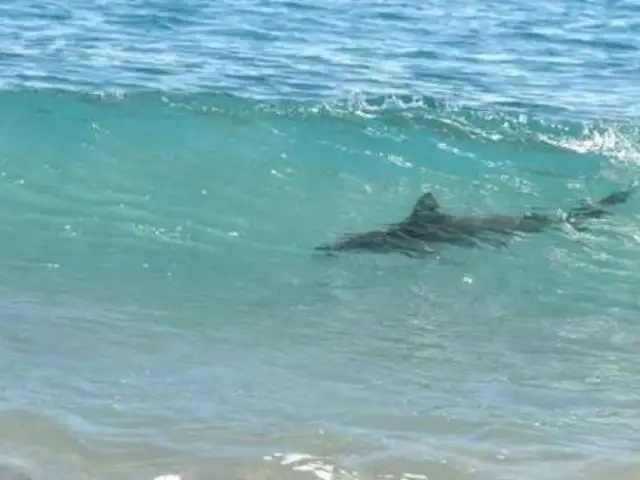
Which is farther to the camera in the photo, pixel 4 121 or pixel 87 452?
pixel 4 121

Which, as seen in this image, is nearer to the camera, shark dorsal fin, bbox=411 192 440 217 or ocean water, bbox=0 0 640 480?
ocean water, bbox=0 0 640 480

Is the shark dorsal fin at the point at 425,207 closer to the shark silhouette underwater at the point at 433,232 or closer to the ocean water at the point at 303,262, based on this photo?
the shark silhouette underwater at the point at 433,232

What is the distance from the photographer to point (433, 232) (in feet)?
38.0

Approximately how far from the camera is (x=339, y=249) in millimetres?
11367

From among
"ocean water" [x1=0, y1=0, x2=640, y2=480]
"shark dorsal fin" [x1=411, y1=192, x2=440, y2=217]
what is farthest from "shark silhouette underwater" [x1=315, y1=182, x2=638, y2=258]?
"ocean water" [x1=0, y1=0, x2=640, y2=480]

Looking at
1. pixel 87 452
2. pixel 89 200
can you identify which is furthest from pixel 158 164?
pixel 87 452

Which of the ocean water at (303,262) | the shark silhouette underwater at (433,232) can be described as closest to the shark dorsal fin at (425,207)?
the shark silhouette underwater at (433,232)

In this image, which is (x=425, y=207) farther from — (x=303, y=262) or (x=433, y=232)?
(x=303, y=262)

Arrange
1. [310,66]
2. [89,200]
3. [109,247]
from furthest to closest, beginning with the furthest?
1. [310,66]
2. [89,200]
3. [109,247]

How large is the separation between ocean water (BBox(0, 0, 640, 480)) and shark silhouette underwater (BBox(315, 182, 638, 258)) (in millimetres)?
163

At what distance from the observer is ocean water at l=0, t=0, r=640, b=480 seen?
7.31 m

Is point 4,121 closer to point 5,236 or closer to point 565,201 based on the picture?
point 5,236

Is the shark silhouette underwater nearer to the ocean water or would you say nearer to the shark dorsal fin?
the shark dorsal fin

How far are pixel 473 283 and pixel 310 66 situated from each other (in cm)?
864
